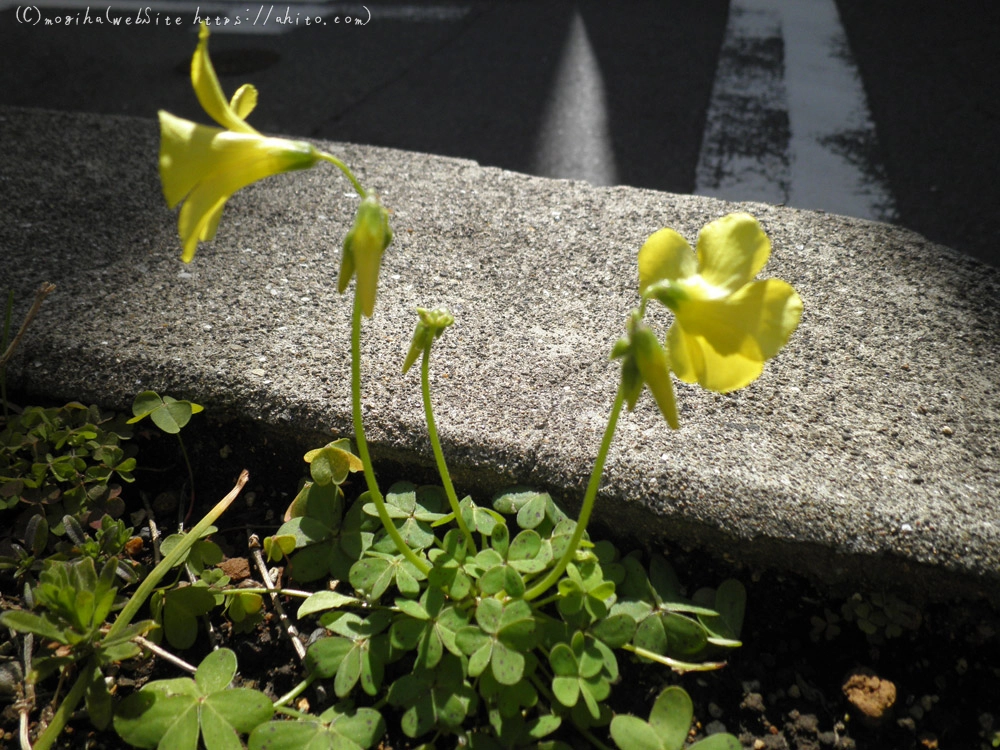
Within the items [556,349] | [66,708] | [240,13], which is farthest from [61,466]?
[240,13]

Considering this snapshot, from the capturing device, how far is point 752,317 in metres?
0.77

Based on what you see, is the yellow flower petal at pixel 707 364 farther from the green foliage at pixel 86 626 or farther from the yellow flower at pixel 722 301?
the green foliage at pixel 86 626

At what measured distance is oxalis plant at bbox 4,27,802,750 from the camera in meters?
0.82

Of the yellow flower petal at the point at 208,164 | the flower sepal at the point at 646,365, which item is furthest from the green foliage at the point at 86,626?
the flower sepal at the point at 646,365

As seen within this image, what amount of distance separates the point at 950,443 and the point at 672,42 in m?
3.10

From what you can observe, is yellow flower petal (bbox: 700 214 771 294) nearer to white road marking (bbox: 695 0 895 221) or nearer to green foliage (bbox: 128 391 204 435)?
green foliage (bbox: 128 391 204 435)

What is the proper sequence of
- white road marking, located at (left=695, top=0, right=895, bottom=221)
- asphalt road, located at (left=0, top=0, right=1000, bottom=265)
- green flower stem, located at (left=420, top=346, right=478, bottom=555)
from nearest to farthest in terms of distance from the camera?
green flower stem, located at (left=420, top=346, right=478, bottom=555) < white road marking, located at (left=695, top=0, right=895, bottom=221) < asphalt road, located at (left=0, top=0, right=1000, bottom=265)

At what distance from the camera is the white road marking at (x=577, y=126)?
9.39 ft

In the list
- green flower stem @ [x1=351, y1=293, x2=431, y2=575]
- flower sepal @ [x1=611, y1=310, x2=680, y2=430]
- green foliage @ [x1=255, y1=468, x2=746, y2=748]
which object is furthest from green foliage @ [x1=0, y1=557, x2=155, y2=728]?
flower sepal @ [x1=611, y1=310, x2=680, y2=430]

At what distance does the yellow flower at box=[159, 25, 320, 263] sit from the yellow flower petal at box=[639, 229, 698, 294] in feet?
1.24

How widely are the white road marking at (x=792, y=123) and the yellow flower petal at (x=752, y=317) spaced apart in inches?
79.1

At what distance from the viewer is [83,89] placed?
3.61 m

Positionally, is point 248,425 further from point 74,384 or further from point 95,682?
point 95,682

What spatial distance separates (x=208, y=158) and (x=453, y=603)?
67 centimetres
